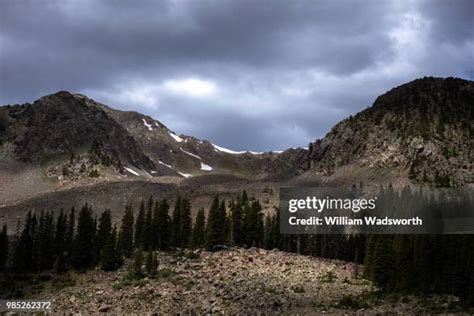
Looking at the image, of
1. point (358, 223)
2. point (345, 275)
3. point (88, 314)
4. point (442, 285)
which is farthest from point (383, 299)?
point (358, 223)

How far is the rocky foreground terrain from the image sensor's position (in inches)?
3270

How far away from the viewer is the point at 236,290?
8925 cm

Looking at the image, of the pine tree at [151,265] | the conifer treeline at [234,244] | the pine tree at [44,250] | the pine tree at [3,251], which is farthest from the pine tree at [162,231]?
the pine tree at [3,251]

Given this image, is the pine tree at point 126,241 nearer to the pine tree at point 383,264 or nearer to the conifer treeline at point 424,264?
the conifer treeline at point 424,264

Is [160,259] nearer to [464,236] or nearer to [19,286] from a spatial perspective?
[19,286]

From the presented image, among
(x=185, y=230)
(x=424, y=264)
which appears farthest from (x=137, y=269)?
(x=424, y=264)

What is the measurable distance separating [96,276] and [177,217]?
99.7 ft

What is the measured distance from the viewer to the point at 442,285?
89.6 m

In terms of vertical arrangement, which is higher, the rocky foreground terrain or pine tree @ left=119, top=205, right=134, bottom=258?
pine tree @ left=119, top=205, right=134, bottom=258

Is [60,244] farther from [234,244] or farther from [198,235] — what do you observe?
[234,244]

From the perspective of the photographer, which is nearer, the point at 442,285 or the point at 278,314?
the point at 278,314

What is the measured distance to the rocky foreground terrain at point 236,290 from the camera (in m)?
83.1

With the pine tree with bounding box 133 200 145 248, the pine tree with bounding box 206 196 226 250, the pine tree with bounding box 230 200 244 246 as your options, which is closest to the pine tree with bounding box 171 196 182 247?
the pine tree with bounding box 133 200 145 248

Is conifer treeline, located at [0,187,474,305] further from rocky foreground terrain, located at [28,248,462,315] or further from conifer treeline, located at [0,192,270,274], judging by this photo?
rocky foreground terrain, located at [28,248,462,315]
